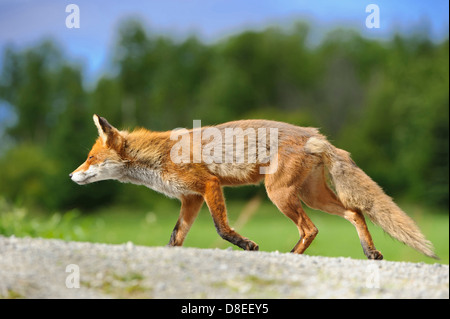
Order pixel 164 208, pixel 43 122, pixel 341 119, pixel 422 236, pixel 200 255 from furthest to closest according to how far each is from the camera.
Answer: pixel 341 119 < pixel 43 122 < pixel 164 208 < pixel 422 236 < pixel 200 255

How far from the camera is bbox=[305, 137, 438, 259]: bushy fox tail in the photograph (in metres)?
7.17

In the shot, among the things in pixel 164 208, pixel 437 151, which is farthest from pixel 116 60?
pixel 437 151

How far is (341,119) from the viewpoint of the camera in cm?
3703

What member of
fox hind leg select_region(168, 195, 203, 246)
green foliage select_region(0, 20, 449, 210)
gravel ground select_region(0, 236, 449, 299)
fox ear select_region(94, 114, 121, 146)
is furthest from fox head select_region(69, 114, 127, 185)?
green foliage select_region(0, 20, 449, 210)

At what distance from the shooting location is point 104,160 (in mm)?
7984

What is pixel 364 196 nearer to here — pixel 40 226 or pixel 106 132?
pixel 106 132

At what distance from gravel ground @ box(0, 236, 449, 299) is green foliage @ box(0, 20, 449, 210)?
1338 cm

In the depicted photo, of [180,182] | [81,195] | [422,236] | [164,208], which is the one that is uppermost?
[180,182]

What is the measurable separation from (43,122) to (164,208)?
45.0ft

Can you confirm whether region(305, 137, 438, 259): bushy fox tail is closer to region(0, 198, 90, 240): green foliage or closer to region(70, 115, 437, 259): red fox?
region(70, 115, 437, 259): red fox

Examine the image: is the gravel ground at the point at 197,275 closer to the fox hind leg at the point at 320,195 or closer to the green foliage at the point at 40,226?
the fox hind leg at the point at 320,195

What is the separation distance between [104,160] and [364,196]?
12.3 feet

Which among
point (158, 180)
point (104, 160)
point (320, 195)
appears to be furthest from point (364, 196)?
point (104, 160)
